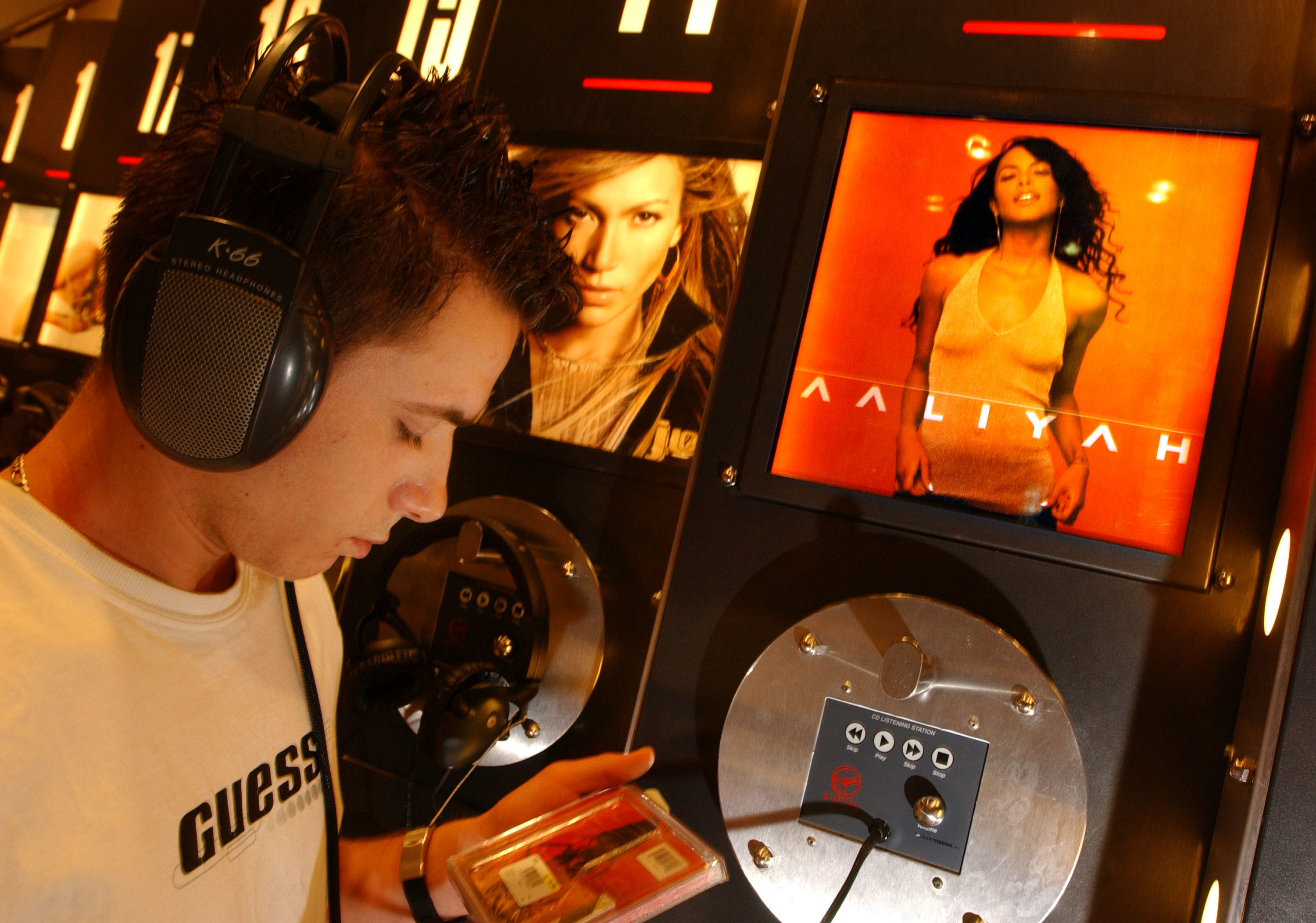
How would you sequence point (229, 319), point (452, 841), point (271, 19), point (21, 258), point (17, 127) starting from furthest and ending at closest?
point (17, 127), point (21, 258), point (271, 19), point (452, 841), point (229, 319)

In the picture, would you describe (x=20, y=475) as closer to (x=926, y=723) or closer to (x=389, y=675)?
(x=389, y=675)

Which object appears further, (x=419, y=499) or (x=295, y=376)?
(x=419, y=499)

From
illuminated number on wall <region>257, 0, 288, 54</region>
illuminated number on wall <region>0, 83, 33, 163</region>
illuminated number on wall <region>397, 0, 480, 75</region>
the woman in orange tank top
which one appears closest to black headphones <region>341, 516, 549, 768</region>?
the woman in orange tank top

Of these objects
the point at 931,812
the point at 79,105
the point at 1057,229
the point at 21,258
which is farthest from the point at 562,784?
the point at 79,105

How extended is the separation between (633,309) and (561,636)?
42 centimetres

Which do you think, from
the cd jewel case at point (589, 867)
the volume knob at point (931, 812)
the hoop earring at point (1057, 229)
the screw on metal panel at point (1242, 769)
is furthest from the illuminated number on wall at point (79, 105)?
the screw on metal panel at point (1242, 769)

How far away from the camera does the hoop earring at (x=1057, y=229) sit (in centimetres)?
77

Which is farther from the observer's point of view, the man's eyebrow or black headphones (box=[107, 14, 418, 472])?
the man's eyebrow

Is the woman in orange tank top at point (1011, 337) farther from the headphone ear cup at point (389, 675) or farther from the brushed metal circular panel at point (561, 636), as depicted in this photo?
the headphone ear cup at point (389, 675)

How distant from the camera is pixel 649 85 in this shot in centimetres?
106

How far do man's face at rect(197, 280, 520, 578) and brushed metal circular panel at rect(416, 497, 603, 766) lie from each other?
0.21 m

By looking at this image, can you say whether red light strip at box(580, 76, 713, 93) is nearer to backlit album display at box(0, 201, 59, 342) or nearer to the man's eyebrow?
the man's eyebrow

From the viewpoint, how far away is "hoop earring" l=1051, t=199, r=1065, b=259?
30.5 inches

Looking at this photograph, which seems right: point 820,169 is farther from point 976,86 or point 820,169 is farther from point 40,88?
point 40,88
